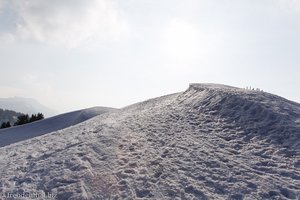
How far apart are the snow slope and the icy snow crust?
9399mm

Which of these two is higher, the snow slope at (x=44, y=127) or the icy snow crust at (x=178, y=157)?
the snow slope at (x=44, y=127)

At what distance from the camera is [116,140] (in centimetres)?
940

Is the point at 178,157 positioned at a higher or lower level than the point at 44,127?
lower

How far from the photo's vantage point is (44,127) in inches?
904

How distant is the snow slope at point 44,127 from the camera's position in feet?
65.5

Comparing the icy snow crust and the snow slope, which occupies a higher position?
the snow slope

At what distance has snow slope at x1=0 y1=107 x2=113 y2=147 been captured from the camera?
1998cm

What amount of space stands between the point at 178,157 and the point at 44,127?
16.8m

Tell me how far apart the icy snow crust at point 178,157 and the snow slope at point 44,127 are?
940 cm

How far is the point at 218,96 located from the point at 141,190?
22.6 feet

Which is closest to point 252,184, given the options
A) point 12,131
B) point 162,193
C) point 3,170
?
point 162,193

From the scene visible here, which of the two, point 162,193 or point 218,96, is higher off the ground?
point 218,96

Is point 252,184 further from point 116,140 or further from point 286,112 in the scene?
point 286,112

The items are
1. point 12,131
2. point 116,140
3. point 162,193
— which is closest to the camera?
point 162,193
